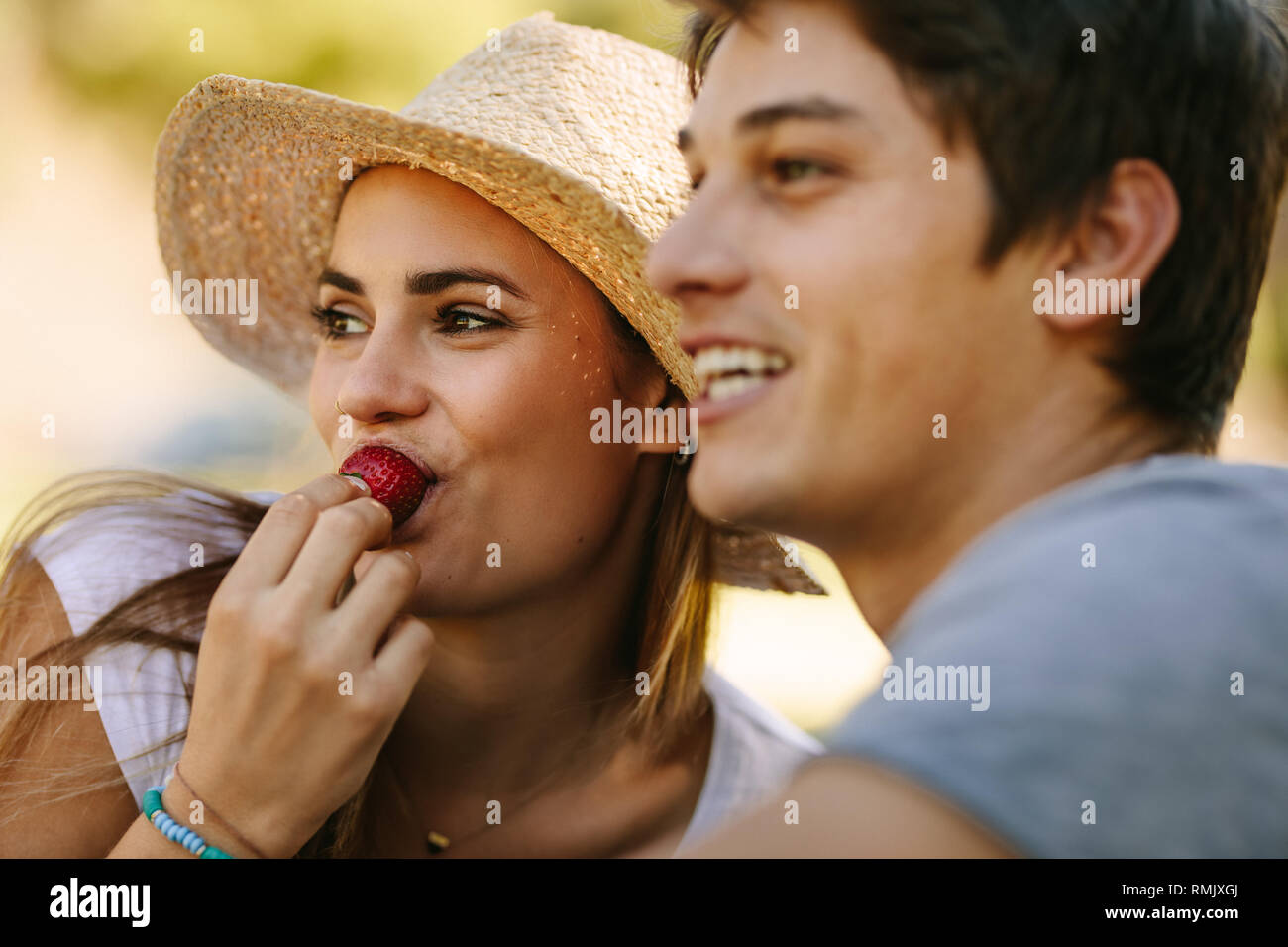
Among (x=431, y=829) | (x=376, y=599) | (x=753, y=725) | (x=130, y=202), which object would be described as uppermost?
(x=130, y=202)

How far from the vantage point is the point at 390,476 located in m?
2.30

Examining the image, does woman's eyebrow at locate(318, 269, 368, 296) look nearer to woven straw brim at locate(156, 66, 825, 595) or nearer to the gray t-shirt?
woven straw brim at locate(156, 66, 825, 595)

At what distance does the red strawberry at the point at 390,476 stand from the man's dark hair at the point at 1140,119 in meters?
1.12

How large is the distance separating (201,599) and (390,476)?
697mm

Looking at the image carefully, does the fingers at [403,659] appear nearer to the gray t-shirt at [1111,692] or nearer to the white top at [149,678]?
the white top at [149,678]

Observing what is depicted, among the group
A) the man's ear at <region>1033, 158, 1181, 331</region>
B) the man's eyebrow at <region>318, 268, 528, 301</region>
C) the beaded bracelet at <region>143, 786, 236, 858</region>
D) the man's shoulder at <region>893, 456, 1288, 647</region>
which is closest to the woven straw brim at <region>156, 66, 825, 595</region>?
the man's eyebrow at <region>318, 268, 528, 301</region>

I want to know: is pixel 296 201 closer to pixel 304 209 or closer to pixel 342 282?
pixel 304 209

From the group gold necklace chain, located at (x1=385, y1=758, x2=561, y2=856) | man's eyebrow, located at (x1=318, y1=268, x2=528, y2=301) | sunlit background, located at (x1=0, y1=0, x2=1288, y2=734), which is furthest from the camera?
sunlit background, located at (x1=0, y1=0, x2=1288, y2=734)

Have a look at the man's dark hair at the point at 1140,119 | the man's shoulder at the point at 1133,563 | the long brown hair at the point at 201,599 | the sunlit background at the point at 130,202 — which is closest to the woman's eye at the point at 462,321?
the long brown hair at the point at 201,599

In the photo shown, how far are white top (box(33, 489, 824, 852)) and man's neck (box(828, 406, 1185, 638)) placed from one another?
1.43 metres

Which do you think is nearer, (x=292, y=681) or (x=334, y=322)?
(x=292, y=681)

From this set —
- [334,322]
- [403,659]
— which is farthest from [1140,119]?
[334,322]

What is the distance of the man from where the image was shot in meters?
1.54
